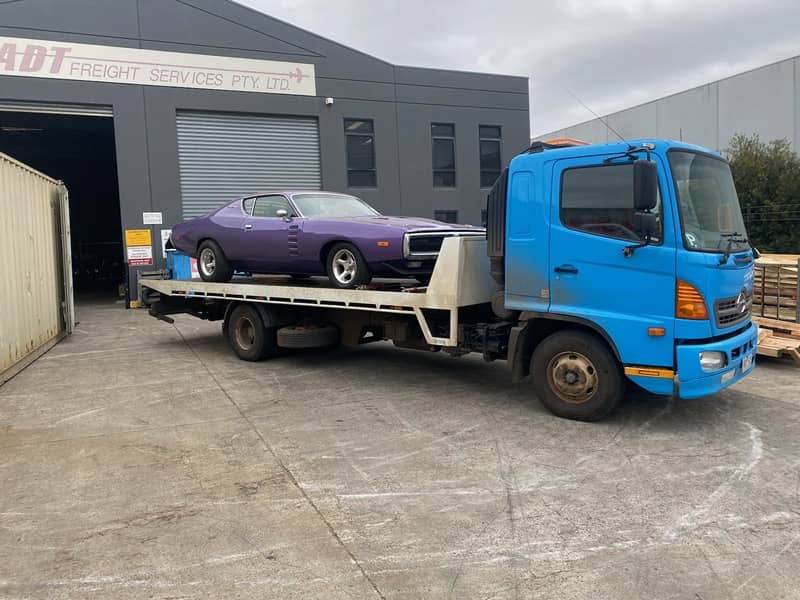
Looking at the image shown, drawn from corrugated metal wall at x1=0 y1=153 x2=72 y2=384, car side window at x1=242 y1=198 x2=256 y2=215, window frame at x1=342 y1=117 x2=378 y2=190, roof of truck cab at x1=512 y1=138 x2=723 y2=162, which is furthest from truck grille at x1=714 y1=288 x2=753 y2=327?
window frame at x1=342 y1=117 x2=378 y2=190

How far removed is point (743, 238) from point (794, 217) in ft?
81.3

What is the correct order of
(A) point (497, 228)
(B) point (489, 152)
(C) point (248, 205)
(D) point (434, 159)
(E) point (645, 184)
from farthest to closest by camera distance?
(B) point (489, 152) < (D) point (434, 159) < (C) point (248, 205) < (A) point (497, 228) < (E) point (645, 184)

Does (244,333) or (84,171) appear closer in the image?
(244,333)

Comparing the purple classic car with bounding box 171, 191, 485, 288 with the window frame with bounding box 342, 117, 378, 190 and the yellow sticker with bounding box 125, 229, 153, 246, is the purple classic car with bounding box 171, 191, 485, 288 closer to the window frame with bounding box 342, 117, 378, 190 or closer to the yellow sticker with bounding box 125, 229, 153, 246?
the yellow sticker with bounding box 125, 229, 153, 246

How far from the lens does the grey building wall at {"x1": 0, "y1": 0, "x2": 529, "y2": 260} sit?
17016mm

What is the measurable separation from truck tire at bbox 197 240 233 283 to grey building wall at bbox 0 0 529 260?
9.81 metres

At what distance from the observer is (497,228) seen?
239 inches

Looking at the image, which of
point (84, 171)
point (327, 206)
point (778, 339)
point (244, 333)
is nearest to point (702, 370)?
point (778, 339)

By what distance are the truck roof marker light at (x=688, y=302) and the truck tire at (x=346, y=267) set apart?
3405mm

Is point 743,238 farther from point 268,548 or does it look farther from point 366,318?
point 268,548

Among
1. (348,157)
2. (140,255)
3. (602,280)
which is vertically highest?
(348,157)

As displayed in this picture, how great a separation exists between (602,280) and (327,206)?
3.97m

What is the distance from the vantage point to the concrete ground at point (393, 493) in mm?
3207

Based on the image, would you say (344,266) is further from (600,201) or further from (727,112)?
(727,112)
